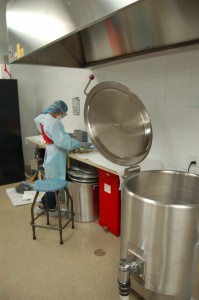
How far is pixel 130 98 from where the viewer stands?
1256 millimetres

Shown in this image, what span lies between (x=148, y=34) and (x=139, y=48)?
317mm

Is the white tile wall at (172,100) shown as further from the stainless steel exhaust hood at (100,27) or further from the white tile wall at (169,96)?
the stainless steel exhaust hood at (100,27)

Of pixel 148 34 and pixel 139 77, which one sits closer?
pixel 148 34

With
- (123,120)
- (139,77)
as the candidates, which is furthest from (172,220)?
(139,77)

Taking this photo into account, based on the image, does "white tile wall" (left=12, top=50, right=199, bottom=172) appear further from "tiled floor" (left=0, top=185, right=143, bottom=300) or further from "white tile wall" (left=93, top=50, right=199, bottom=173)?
"tiled floor" (left=0, top=185, right=143, bottom=300)

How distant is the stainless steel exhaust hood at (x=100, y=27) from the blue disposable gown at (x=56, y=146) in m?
0.60

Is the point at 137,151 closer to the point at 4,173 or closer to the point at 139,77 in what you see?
the point at 139,77

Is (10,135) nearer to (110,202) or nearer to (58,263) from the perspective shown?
(110,202)

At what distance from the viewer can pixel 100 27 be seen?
148 centimetres

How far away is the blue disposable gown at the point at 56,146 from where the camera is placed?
2.34m

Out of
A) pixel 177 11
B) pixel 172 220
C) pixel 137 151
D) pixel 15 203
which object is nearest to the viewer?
pixel 172 220

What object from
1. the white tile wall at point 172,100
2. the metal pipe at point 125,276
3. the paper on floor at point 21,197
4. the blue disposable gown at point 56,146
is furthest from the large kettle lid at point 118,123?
the paper on floor at point 21,197

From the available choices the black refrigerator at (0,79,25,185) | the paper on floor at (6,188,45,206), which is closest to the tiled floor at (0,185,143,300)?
the paper on floor at (6,188,45,206)

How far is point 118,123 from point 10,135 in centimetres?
271
